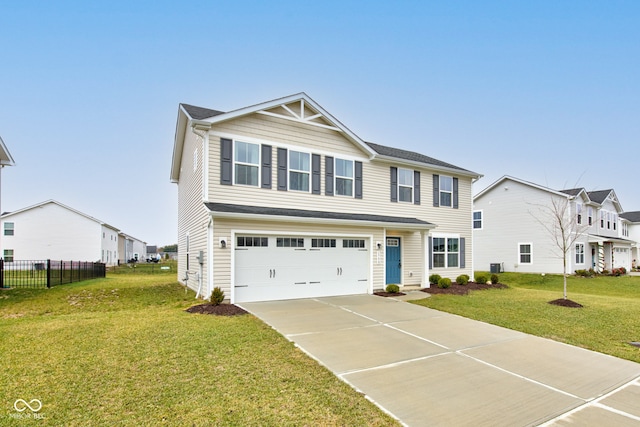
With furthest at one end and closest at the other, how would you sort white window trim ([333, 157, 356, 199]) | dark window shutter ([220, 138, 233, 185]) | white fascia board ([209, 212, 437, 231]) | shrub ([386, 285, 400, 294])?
white window trim ([333, 157, 356, 199]), shrub ([386, 285, 400, 294]), dark window shutter ([220, 138, 233, 185]), white fascia board ([209, 212, 437, 231])

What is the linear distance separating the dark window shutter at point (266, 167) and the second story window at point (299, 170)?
0.87 m

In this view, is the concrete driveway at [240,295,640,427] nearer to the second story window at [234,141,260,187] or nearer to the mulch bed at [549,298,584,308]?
the mulch bed at [549,298,584,308]

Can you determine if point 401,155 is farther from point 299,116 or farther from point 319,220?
point 319,220

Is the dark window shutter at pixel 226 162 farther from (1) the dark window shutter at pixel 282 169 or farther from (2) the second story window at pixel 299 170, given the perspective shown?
(2) the second story window at pixel 299 170

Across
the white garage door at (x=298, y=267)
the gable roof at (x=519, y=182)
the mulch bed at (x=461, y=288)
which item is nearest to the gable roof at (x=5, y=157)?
the white garage door at (x=298, y=267)

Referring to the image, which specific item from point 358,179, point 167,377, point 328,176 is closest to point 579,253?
point 358,179

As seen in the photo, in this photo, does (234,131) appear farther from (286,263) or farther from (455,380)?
(455,380)

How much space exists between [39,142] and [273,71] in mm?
16425

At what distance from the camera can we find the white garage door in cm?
1120

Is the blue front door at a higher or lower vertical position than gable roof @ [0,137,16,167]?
lower

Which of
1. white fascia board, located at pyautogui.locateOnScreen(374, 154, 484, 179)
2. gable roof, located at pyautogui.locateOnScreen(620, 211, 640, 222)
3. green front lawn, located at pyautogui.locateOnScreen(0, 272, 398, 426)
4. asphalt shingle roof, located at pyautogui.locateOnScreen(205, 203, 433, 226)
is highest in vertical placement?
white fascia board, located at pyautogui.locateOnScreen(374, 154, 484, 179)

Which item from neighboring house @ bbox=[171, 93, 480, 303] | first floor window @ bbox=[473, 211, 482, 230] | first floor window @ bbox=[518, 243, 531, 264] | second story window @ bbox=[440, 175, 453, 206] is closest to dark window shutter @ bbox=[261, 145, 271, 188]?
neighboring house @ bbox=[171, 93, 480, 303]

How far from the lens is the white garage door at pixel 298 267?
36.7 feet

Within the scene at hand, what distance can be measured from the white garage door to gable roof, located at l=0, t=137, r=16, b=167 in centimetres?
1236
